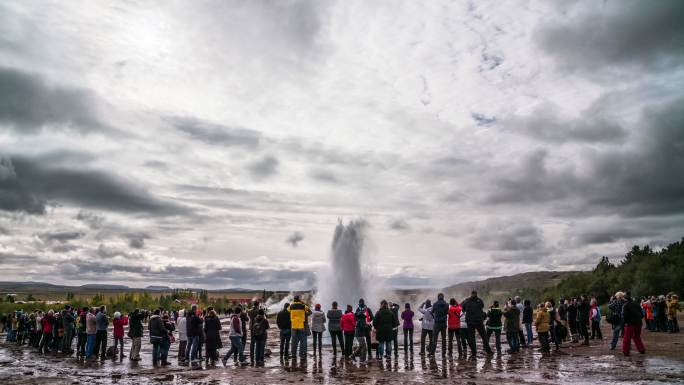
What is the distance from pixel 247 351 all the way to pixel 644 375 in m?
16.0

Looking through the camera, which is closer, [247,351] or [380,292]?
[247,351]

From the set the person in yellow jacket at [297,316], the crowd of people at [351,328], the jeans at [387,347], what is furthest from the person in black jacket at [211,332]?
the jeans at [387,347]

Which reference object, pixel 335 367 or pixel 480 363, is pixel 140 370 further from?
pixel 480 363

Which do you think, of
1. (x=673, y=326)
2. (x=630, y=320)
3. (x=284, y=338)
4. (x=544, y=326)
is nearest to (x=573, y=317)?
(x=544, y=326)

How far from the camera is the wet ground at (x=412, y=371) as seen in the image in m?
14.2

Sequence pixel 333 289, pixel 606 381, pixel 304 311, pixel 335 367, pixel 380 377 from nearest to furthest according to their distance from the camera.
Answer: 1. pixel 606 381
2. pixel 380 377
3. pixel 335 367
4. pixel 304 311
5. pixel 333 289

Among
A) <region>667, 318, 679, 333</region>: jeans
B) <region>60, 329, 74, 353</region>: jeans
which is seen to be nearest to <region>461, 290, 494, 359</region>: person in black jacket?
<region>667, 318, 679, 333</region>: jeans

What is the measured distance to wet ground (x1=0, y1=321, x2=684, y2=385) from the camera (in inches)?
559

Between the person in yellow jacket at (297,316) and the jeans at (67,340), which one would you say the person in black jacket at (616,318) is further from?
the jeans at (67,340)

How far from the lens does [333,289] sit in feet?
171

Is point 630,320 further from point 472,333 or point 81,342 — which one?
point 81,342

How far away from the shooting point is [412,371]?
15.9 m

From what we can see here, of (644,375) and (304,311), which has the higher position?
(304,311)

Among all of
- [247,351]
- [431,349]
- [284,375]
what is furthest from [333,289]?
[284,375]
